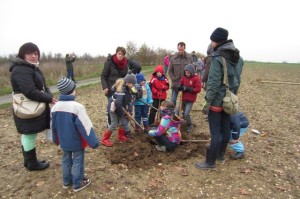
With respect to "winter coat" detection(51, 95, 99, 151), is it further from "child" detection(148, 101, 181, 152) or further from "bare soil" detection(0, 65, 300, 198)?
"child" detection(148, 101, 181, 152)

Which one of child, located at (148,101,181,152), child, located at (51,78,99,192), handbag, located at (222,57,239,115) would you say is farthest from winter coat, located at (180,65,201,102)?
child, located at (51,78,99,192)

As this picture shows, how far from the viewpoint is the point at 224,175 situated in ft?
14.6

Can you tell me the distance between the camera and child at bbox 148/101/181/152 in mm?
5003

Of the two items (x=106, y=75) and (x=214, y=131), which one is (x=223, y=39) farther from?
(x=106, y=75)

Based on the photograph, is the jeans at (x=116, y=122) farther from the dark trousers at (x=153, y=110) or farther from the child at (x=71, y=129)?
the child at (x=71, y=129)

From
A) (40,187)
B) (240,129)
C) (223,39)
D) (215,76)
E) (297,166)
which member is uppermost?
(223,39)

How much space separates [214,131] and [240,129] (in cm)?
108

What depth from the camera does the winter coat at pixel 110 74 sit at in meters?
5.89

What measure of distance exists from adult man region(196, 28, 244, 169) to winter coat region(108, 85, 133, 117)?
72.4 inches

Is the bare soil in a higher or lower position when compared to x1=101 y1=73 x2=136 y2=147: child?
lower

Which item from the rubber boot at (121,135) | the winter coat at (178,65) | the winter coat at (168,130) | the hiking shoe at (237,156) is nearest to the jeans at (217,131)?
the hiking shoe at (237,156)

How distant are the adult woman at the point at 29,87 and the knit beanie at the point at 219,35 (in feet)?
9.45

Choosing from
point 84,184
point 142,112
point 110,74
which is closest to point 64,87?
point 84,184

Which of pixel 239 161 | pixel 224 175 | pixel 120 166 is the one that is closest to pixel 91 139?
pixel 120 166
